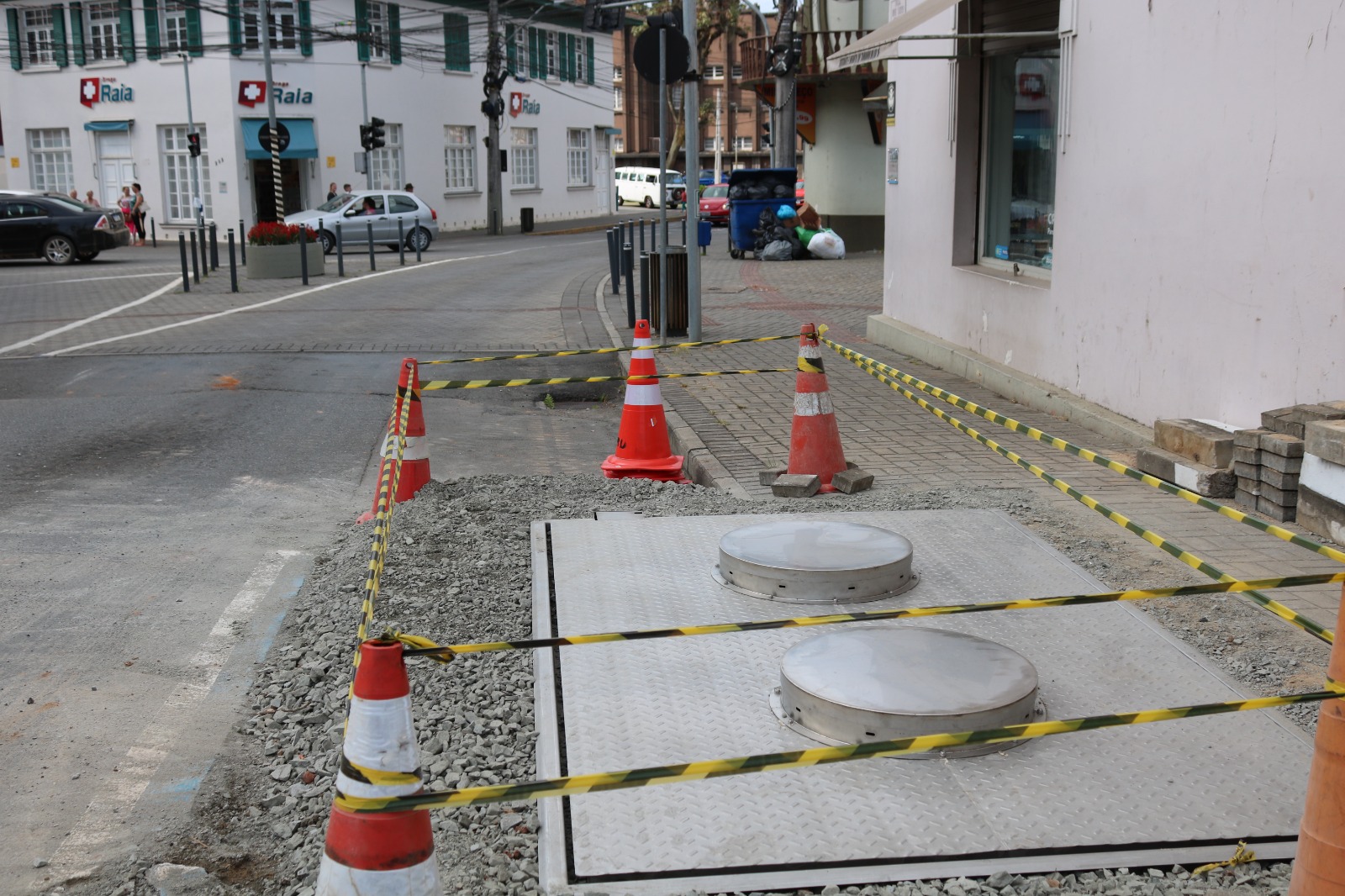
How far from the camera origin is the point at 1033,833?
3285 millimetres

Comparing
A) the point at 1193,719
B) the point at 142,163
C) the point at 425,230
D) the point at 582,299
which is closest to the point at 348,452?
the point at 1193,719

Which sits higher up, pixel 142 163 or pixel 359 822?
pixel 142 163

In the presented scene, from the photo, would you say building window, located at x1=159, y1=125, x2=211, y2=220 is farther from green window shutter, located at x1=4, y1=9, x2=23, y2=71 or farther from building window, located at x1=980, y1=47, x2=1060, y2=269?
building window, located at x1=980, y1=47, x2=1060, y2=269

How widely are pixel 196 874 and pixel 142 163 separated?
40.9 metres

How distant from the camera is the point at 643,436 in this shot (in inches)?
306

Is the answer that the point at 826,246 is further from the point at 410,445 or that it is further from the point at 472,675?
the point at 472,675

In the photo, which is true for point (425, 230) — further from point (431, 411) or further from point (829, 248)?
point (431, 411)

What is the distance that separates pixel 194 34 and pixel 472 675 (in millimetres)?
38522

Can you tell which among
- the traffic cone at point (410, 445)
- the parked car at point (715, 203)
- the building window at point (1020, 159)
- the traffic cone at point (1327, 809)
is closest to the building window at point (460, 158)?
the parked car at point (715, 203)

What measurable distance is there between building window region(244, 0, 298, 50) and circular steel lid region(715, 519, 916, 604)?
36525 mm

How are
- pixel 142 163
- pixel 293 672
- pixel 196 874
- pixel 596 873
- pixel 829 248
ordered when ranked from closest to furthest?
pixel 596 873
pixel 196 874
pixel 293 672
pixel 829 248
pixel 142 163

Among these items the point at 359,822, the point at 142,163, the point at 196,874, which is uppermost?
the point at 142,163

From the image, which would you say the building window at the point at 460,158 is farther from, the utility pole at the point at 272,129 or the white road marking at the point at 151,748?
the white road marking at the point at 151,748

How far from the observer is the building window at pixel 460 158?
46.9 metres
